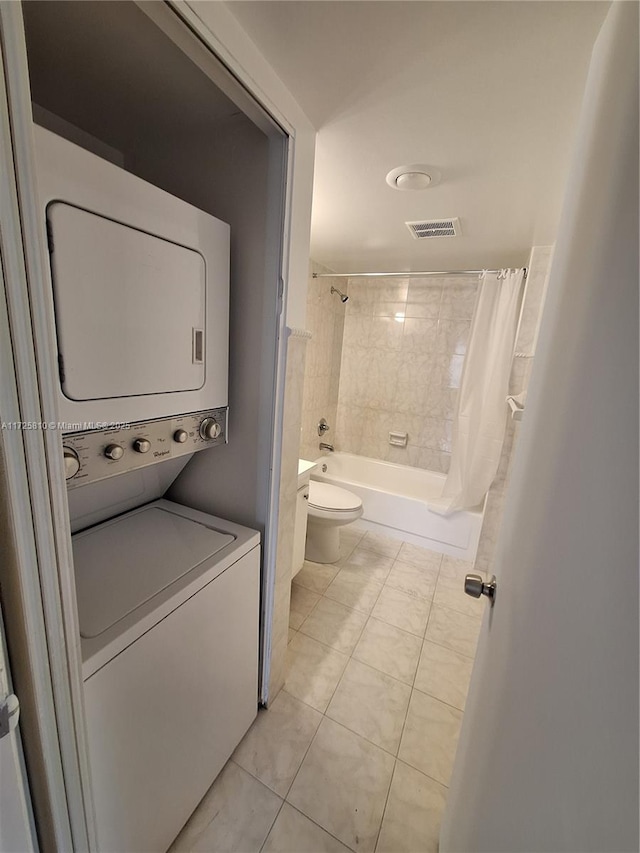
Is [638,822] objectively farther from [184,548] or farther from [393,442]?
[393,442]

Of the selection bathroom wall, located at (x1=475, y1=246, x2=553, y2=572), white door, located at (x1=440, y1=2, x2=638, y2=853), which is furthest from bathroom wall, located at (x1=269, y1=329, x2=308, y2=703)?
bathroom wall, located at (x1=475, y1=246, x2=553, y2=572)

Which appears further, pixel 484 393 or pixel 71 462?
pixel 484 393

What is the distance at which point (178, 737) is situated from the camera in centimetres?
98

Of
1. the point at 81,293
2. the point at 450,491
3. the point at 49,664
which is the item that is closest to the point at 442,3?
the point at 81,293

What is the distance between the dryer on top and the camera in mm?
684

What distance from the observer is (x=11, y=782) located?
544 mm

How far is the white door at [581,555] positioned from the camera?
0.30 metres

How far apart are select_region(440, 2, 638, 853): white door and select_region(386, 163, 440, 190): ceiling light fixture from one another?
2.37 ft

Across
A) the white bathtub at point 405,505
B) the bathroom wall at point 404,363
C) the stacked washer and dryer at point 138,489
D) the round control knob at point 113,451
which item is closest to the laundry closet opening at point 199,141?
the stacked washer and dryer at point 138,489

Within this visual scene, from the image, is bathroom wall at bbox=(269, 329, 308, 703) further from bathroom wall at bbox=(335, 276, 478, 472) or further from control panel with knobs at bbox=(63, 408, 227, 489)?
bathroom wall at bbox=(335, 276, 478, 472)

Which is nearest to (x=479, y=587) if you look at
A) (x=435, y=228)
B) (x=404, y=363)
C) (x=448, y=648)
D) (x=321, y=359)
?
(x=448, y=648)

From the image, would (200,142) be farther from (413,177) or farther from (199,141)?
(413,177)

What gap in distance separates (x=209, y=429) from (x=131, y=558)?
18.1 inches

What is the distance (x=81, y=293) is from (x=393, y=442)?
124 inches
